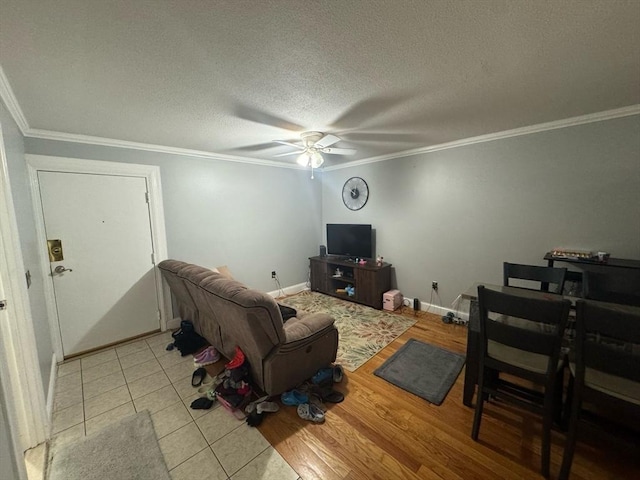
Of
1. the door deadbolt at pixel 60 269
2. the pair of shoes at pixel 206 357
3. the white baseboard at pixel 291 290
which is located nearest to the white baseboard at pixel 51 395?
the door deadbolt at pixel 60 269

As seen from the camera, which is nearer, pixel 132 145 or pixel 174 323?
pixel 132 145

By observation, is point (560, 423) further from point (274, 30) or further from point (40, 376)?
point (40, 376)

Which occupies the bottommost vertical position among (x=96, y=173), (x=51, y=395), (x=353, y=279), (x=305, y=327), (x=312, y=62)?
(x=51, y=395)

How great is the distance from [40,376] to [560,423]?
3.59 metres

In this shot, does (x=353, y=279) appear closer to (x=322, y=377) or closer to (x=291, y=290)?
(x=291, y=290)

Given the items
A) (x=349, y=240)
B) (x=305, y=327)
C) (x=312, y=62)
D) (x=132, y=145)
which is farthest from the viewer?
(x=349, y=240)

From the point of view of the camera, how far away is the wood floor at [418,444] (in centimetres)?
144

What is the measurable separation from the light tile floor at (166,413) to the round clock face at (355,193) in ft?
10.7

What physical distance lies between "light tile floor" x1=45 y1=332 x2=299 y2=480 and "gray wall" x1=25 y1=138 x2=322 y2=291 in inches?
53.4

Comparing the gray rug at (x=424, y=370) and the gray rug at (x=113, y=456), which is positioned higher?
the gray rug at (x=113, y=456)

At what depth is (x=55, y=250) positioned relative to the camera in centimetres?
255

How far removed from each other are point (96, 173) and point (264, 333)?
8.61 ft

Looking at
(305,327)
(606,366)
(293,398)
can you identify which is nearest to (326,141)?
(305,327)

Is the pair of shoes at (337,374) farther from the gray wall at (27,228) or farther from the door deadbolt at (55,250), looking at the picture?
the door deadbolt at (55,250)
